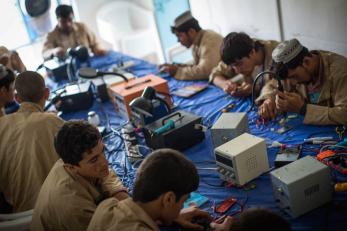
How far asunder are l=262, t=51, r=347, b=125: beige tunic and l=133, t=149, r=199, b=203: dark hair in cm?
99

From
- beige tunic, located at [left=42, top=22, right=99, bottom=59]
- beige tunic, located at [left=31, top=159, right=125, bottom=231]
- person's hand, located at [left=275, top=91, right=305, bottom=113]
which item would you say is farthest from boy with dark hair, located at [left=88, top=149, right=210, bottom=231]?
beige tunic, located at [left=42, top=22, right=99, bottom=59]

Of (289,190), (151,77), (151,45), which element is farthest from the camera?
(151,45)

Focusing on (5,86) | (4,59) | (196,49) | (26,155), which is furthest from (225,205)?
(4,59)

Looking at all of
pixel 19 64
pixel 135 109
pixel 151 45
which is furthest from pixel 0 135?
pixel 151 45

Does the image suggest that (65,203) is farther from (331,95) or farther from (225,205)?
(331,95)

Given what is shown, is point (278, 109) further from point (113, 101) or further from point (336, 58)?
point (113, 101)

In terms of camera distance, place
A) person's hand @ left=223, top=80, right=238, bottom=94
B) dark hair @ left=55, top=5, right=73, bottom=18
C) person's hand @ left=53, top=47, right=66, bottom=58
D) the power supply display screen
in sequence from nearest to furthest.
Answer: the power supply display screen → person's hand @ left=223, top=80, right=238, bottom=94 → person's hand @ left=53, top=47, right=66, bottom=58 → dark hair @ left=55, top=5, right=73, bottom=18

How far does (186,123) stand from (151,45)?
3.56m

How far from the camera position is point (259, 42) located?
257cm

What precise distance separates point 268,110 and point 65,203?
123cm

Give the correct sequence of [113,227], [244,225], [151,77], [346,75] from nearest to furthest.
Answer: [244,225] → [113,227] → [346,75] → [151,77]

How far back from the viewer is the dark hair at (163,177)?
129cm

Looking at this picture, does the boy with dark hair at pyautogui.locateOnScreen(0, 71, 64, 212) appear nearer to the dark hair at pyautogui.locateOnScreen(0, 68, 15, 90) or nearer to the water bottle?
the dark hair at pyautogui.locateOnScreen(0, 68, 15, 90)

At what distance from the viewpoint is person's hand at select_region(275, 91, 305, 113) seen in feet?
6.84
